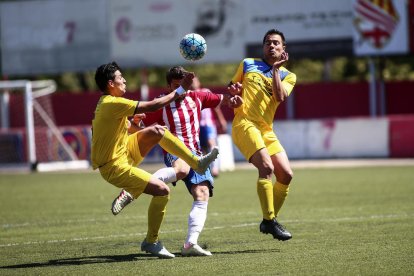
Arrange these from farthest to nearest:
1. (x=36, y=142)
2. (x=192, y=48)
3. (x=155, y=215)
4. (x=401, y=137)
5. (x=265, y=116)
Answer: (x=36, y=142) < (x=401, y=137) < (x=265, y=116) < (x=192, y=48) < (x=155, y=215)

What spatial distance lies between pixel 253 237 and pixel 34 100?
19454 mm

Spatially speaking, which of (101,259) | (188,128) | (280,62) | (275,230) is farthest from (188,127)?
(101,259)

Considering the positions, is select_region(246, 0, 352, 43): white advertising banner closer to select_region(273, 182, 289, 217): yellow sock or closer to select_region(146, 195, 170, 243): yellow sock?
select_region(273, 182, 289, 217): yellow sock

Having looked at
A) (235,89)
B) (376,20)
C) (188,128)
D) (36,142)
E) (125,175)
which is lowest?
(36,142)

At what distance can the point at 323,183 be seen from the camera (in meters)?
19.1

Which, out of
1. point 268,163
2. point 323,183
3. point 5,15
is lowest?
point 323,183

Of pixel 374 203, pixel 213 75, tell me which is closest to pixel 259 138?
pixel 374 203

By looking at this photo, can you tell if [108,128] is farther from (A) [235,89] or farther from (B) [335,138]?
(B) [335,138]

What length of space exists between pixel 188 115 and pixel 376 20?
20.4 metres

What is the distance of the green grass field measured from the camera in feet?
28.2

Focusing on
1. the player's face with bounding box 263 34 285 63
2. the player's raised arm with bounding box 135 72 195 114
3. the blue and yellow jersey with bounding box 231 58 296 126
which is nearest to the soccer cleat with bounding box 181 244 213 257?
the player's raised arm with bounding box 135 72 195 114

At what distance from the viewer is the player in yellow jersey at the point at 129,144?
30.0 feet

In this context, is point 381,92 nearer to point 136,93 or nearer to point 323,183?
point 136,93

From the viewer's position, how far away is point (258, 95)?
1030 centimetres
